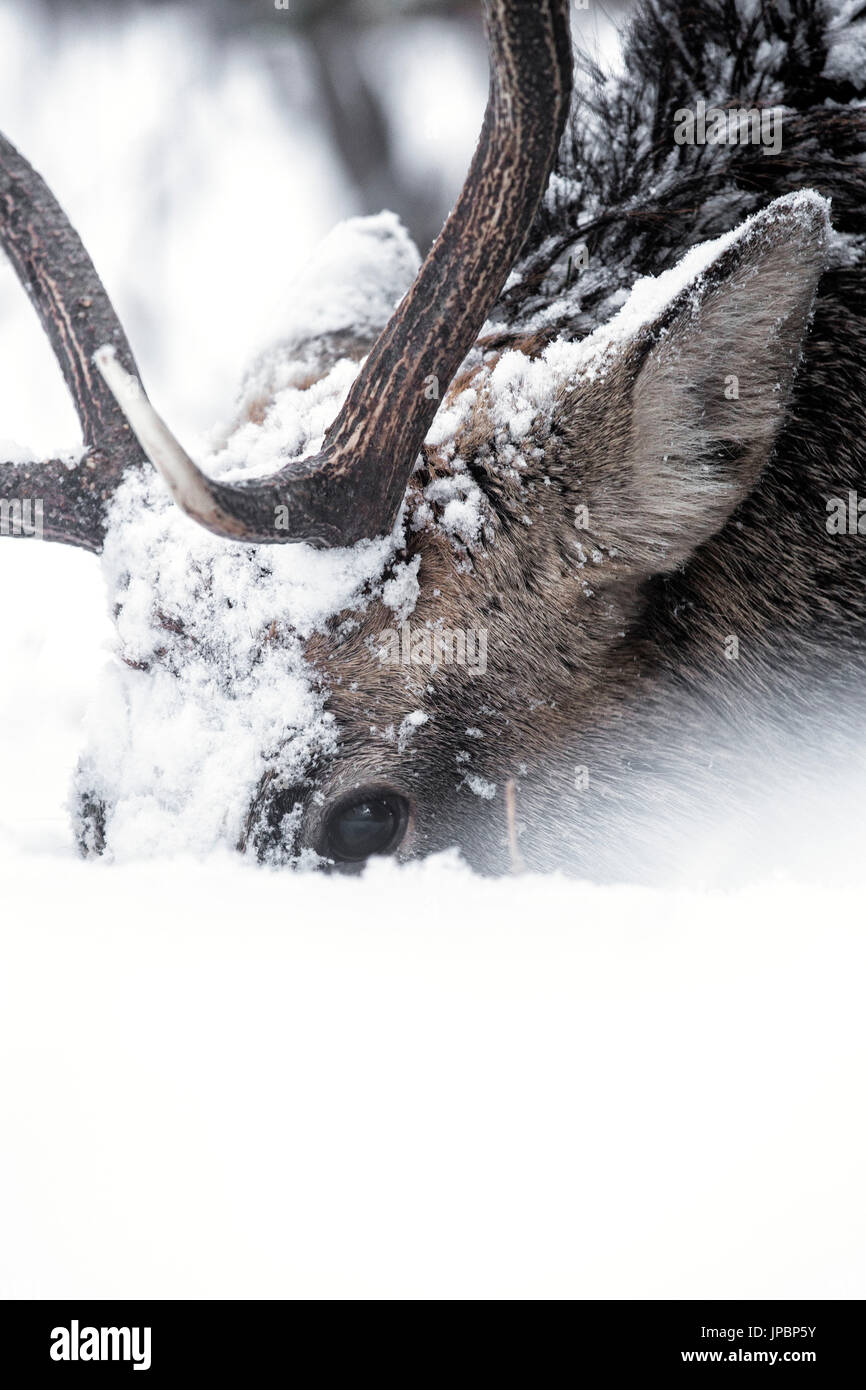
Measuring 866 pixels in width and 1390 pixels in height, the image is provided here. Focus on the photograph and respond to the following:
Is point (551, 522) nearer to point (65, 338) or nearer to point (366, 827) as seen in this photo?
point (366, 827)

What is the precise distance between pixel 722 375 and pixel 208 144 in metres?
6.08

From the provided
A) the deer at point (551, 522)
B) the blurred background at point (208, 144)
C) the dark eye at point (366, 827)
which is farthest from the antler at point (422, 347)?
the blurred background at point (208, 144)

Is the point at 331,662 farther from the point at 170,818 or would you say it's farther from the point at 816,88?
the point at 816,88

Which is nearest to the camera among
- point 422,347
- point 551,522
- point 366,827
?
point 422,347

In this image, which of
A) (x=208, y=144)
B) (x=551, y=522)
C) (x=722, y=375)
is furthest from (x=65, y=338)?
(x=208, y=144)

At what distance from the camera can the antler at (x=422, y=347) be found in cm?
195

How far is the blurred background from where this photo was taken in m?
6.84

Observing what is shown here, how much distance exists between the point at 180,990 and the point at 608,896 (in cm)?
98

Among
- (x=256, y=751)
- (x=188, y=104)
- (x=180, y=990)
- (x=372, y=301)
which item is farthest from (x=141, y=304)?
(x=180, y=990)

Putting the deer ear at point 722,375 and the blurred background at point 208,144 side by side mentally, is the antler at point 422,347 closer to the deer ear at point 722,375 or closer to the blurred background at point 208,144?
the deer ear at point 722,375

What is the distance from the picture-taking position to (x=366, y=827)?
276 cm

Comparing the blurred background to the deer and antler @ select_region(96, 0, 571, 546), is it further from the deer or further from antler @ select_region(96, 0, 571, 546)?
antler @ select_region(96, 0, 571, 546)

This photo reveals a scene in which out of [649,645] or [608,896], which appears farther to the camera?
[649,645]

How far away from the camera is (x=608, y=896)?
2.58 meters
